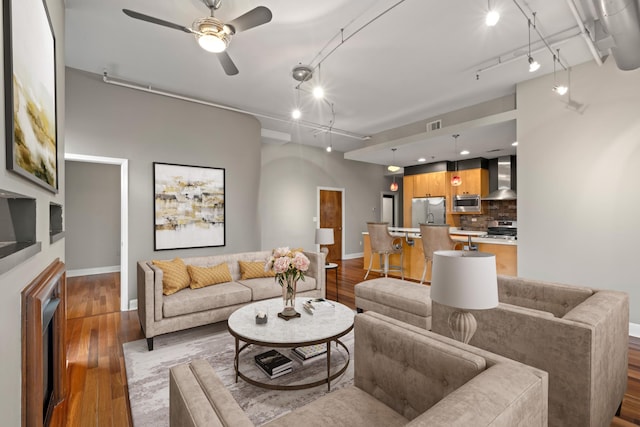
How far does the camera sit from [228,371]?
8.60ft

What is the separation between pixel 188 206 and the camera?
15.8 ft

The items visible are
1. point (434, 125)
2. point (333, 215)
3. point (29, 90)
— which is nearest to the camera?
point (29, 90)

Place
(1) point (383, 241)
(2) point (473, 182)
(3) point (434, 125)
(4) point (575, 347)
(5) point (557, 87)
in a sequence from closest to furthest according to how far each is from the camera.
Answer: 1. (4) point (575, 347)
2. (5) point (557, 87)
3. (3) point (434, 125)
4. (1) point (383, 241)
5. (2) point (473, 182)

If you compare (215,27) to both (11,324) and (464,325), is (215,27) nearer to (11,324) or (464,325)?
(11,324)

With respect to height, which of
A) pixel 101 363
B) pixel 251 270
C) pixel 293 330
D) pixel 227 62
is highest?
pixel 227 62

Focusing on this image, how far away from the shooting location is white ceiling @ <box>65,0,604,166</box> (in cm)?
278

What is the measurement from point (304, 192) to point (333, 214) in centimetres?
117

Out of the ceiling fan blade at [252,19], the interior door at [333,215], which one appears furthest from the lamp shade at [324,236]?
the interior door at [333,215]

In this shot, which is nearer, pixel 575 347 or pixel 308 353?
pixel 575 347

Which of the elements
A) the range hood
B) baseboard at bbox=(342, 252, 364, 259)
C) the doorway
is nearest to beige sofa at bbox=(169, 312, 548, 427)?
the doorway

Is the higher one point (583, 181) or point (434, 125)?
point (434, 125)

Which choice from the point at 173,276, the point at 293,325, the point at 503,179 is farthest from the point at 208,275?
the point at 503,179

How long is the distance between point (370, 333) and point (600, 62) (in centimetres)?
422

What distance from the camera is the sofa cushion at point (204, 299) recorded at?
10.4 feet
